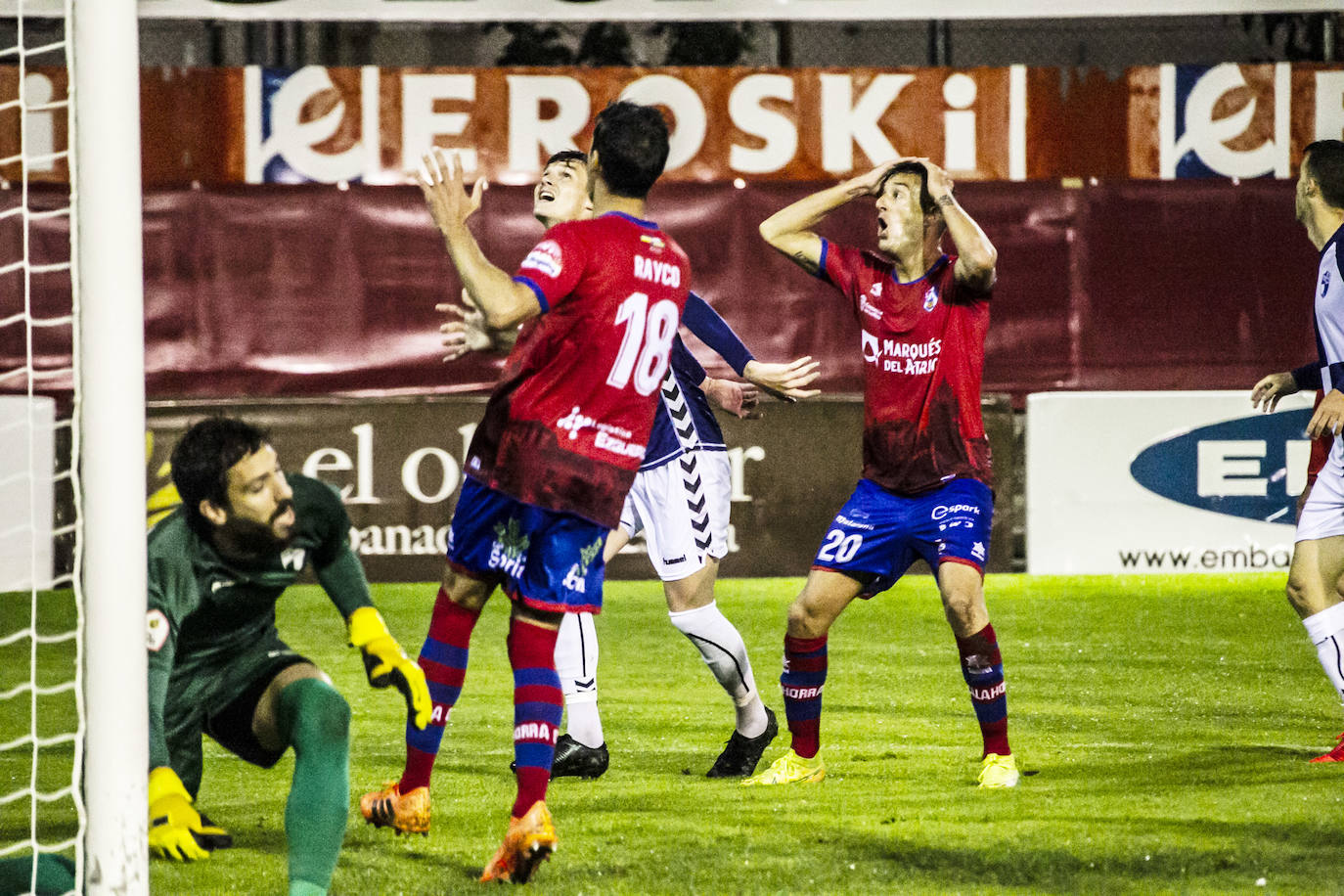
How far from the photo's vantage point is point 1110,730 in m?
6.10

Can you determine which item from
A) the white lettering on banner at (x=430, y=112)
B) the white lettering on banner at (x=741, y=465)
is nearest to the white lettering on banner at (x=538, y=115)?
the white lettering on banner at (x=430, y=112)

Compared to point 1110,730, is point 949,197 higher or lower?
higher

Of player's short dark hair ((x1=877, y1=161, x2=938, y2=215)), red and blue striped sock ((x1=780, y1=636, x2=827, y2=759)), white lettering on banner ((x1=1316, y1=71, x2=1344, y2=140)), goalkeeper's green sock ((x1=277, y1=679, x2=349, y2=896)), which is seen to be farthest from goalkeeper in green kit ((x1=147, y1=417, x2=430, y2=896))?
white lettering on banner ((x1=1316, y1=71, x2=1344, y2=140))

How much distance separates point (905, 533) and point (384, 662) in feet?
6.13

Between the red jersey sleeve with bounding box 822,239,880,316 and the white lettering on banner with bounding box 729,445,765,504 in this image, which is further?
the white lettering on banner with bounding box 729,445,765,504

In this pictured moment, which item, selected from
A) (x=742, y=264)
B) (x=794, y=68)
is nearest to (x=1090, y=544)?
(x=742, y=264)

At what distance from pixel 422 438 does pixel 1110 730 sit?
5.44 m

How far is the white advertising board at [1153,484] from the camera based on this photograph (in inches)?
417

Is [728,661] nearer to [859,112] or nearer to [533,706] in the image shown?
[533,706]

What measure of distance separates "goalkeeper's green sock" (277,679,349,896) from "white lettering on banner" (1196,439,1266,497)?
7861 mm

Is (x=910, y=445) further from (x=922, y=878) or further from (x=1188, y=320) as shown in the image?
(x=1188, y=320)

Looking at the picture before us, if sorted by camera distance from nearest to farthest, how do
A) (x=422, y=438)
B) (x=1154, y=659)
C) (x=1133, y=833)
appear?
1. (x=1133, y=833)
2. (x=1154, y=659)
3. (x=422, y=438)

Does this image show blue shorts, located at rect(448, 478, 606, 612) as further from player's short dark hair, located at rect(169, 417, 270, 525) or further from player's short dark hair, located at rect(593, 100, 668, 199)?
player's short dark hair, located at rect(593, 100, 668, 199)

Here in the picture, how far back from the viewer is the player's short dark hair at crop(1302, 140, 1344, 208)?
5.42 m
